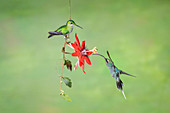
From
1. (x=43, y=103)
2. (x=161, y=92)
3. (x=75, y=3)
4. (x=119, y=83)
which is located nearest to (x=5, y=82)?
(x=43, y=103)

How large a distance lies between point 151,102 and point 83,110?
0.55m

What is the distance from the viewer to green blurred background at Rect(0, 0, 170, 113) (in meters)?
1.85

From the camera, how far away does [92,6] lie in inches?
75.3

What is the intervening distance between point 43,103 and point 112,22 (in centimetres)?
86

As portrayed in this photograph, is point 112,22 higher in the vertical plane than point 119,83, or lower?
higher

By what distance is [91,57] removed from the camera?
6.15 ft

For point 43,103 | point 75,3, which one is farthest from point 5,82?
point 75,3

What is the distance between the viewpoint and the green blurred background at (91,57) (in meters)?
1.85

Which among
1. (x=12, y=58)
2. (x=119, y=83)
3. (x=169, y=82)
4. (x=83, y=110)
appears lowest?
(x=119, y=83)

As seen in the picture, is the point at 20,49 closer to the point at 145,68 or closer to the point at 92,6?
the point at 92,6

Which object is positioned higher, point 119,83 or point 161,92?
point 161,92

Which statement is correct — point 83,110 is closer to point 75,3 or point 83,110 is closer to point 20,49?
point 20,49

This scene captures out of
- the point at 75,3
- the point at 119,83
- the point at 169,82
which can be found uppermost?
the point at 75,3

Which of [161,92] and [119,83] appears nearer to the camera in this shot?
[119,83]
